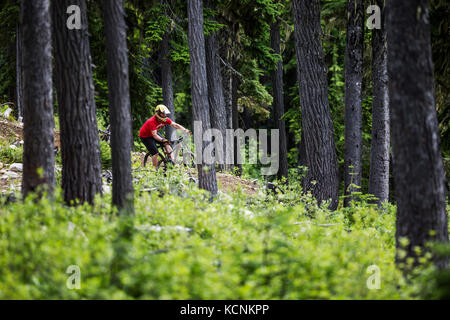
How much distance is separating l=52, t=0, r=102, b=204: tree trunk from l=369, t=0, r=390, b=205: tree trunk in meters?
8.08

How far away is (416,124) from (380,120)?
22.1 feet

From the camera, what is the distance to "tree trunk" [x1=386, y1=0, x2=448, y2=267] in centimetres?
515

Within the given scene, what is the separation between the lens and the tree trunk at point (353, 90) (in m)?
11.7

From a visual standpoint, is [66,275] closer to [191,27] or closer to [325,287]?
[325,287]

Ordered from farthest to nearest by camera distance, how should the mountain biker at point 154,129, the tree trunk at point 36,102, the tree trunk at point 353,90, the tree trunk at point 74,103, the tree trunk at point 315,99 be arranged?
the mountain biker at point 154,129 < the tree trunk at point 353,90 < the tree trunk at point 315,99 < the tree trunk at point 74,103 < the tree trunk at point 36,102

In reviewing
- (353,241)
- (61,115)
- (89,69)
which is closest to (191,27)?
(89,69)

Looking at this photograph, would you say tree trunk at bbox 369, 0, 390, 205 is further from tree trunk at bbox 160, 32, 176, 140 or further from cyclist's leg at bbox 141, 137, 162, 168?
tree trunk at bbox 160, 32, 176, 140

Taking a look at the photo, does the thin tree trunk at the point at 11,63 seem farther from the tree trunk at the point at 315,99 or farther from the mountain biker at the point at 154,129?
the tree trunk at the point at 315,99

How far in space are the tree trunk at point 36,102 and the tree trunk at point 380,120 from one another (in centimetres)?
880

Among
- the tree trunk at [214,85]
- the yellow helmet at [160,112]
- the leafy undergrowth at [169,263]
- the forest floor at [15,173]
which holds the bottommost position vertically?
the leafy undergrowth at [169,263]

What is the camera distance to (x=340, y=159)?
63.1ft

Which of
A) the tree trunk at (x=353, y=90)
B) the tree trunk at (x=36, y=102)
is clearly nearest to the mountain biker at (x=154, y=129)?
the tree trunk at (x=353, y=90)

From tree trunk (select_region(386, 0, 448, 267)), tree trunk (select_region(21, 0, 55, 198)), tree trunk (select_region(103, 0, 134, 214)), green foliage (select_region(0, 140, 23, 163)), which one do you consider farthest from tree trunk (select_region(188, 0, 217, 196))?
tree trunk (select_region(386, 0, 448, 267))

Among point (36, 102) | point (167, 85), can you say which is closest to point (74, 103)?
point (36, 102)
